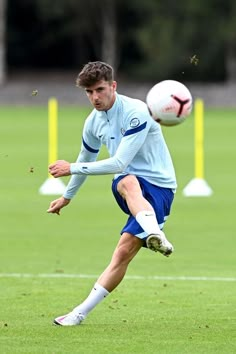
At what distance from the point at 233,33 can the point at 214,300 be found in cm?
5848

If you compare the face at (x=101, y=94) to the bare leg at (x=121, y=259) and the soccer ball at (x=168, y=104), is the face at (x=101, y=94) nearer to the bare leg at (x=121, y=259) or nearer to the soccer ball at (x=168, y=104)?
the soccer ball at (x=168, y=104)

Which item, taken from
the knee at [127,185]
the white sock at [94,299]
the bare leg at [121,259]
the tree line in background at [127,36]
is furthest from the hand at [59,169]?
the tree line in background at [127,36]

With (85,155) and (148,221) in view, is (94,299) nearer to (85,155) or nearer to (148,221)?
(148,221)

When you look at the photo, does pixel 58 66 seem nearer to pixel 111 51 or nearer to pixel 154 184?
pixel 111 51

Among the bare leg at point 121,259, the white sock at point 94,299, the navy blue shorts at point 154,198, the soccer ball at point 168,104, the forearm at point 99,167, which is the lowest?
the white sock at point 94,299

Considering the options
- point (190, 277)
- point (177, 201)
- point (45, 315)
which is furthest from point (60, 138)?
point (45, 315)

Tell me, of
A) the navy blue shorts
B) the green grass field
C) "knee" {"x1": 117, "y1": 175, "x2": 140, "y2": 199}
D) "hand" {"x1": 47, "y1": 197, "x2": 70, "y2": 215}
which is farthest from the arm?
the green grass field

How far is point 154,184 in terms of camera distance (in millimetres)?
10391

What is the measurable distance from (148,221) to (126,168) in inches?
23.9

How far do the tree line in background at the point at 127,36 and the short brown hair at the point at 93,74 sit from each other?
194 feet

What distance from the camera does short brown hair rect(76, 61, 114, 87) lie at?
10031 mm

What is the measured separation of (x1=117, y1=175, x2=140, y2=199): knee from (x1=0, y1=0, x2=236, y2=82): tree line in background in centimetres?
5894

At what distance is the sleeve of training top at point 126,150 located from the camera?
33.0 feet

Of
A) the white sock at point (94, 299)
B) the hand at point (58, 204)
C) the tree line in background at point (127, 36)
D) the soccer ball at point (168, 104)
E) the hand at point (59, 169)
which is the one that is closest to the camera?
the soccer ball at point (168, 104)
